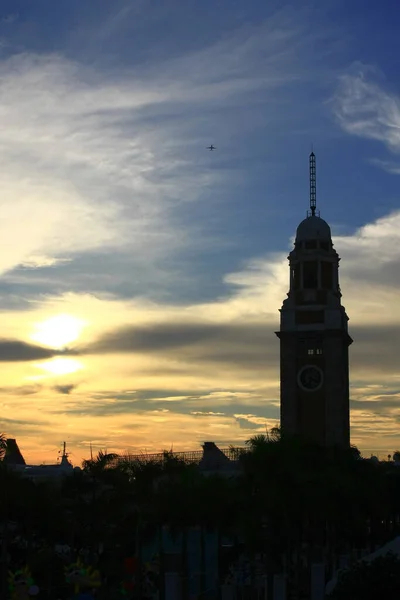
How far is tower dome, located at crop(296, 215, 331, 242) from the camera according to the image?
491 ft


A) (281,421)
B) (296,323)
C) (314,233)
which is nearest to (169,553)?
(281,421)

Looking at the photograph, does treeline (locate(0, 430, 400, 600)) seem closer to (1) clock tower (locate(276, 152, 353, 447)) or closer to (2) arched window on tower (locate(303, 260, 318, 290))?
(1) clock tower (locate(276, 152, 353, 447))

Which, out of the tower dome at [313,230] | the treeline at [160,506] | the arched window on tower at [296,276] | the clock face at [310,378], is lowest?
the treeline at [160,506]

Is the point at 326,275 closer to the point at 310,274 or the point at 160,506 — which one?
the point at 310,274

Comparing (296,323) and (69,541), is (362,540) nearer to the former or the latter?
(69,541)

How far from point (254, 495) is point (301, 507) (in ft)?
13.7

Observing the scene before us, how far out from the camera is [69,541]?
251ft

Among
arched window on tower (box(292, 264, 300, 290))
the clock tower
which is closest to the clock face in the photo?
the clock tower

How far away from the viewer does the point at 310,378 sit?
465 feet

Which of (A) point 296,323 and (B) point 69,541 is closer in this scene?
(B) point 69,541

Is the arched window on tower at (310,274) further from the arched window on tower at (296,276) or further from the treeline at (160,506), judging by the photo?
the treeline at (160,506)

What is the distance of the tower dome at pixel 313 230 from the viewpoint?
149750 millimetres

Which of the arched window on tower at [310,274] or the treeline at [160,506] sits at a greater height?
the arched window on tower at [310,274]

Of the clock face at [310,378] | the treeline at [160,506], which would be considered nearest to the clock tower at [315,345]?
the clock face at [310,378]
